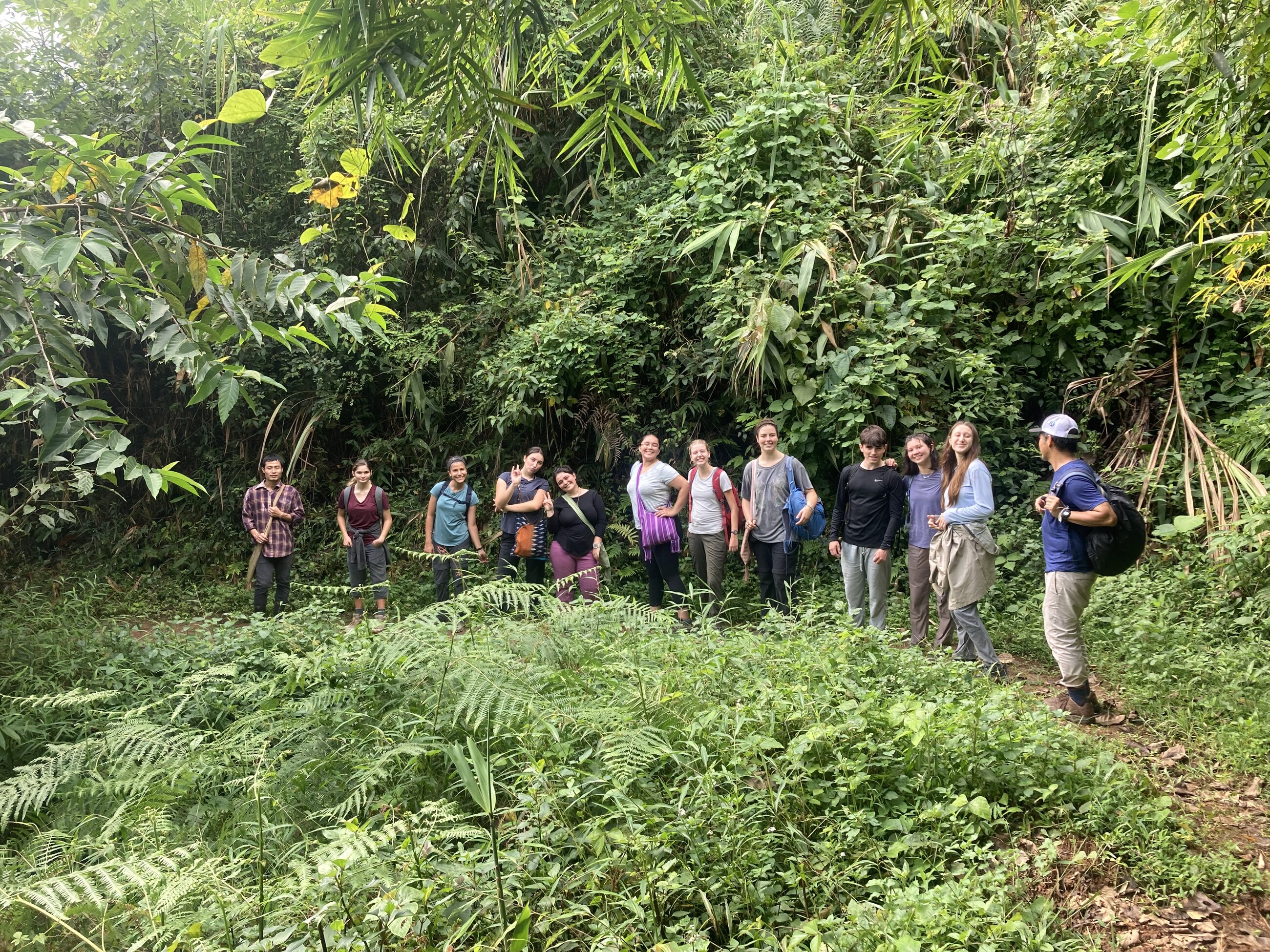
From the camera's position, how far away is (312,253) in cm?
1016

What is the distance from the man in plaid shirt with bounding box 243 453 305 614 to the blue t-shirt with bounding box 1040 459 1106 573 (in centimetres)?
621

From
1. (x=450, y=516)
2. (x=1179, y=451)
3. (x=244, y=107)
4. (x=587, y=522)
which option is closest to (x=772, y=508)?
(x=587, y=522)

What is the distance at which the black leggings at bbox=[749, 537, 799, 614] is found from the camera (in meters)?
6.40

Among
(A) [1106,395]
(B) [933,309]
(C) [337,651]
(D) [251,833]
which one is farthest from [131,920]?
(A) [1106,395]

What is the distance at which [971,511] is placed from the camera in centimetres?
500

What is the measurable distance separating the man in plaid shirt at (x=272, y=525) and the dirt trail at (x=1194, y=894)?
20.5ft

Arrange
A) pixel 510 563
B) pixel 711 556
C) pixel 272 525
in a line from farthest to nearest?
pixel 272 525, pixel 510 563, pixel 711 556

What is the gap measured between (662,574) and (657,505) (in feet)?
2.08

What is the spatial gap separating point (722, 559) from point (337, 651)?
346cm

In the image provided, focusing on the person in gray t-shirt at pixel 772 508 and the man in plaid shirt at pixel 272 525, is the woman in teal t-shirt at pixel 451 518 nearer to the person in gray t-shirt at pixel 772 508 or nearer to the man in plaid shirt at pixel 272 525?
the man in plaid shirt at pixel 272 525

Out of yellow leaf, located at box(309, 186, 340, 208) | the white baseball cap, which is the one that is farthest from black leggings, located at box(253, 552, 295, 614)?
the white baseball cap

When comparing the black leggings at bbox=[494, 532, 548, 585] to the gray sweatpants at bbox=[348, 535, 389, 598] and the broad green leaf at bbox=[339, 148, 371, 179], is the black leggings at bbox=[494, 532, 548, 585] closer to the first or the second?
the gray sweatpants at bbox=[348, 535, 389, 598]

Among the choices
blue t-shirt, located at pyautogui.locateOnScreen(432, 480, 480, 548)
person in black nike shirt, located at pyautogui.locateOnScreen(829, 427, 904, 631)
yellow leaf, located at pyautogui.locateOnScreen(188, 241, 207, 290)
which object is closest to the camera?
yellow leaf, located at pyautogui.locateOnScreen(188, 241, 207, 290)

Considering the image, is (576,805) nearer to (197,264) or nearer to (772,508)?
(197,264)
